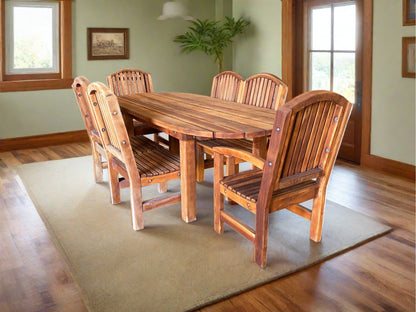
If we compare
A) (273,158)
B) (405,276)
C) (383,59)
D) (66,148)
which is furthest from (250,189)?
(66,148)

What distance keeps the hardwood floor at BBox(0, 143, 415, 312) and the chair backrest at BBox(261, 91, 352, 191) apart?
1.67ft

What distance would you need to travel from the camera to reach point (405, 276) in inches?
88.4

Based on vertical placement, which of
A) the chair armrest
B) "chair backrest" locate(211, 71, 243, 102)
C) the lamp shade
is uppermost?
the lamp shade

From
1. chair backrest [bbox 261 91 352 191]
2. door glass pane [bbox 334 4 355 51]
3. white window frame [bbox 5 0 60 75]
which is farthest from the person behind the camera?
white window frame [bbox 5 0 60 75]

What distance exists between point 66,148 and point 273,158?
3.78 m

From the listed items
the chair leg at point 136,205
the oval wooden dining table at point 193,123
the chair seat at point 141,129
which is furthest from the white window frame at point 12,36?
the chair leg at point 136,205

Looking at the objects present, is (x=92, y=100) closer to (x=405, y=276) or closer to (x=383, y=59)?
(x=405, y=276)

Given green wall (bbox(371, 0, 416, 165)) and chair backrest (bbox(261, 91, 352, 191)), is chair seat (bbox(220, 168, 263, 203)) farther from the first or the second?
green wall (bbox(371, 0, 416, 165))

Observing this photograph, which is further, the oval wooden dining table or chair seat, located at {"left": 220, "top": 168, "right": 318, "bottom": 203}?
the oval wooden dining table

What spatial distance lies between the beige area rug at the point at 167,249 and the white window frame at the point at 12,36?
2242 millimetres

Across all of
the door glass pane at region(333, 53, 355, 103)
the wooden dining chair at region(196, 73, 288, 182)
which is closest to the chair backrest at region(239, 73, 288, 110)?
the wooden dining chair at region(196, 73, 288, 182)

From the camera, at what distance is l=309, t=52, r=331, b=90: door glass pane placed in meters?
4.74

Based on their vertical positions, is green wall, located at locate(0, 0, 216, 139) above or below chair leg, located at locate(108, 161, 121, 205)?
above

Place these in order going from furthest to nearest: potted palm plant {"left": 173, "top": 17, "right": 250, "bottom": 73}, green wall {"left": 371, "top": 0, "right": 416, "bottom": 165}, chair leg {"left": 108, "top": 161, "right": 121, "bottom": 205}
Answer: potted palm plant {"left": 173, "top": 17, "right": 250, "bottom": 73}
green wall {"left": 371, "top": 0, "right": 416, "bottom": 165}
chair leg {"left": 108, "top": 161, "right": 121, "bottom": 205}
